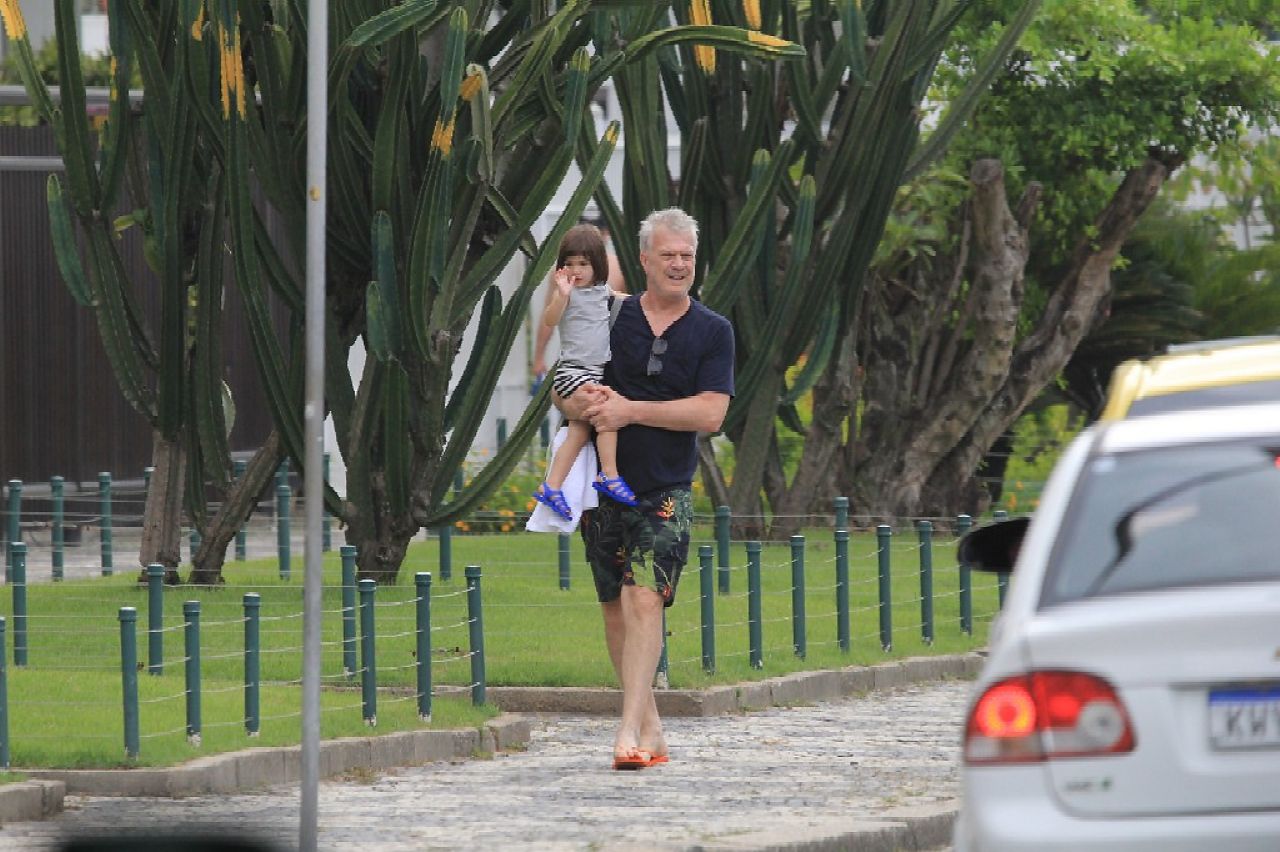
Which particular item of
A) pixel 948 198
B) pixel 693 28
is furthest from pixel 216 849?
pixel 948 198

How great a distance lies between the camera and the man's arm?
34.5 ft

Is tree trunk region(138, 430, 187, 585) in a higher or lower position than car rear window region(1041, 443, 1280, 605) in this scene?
higher

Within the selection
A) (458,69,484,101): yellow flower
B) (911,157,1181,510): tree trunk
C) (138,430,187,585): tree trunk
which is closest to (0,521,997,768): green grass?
(138,430,187,585): tree trunk

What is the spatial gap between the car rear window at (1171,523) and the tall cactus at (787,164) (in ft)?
45.7

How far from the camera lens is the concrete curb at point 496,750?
30.1ft

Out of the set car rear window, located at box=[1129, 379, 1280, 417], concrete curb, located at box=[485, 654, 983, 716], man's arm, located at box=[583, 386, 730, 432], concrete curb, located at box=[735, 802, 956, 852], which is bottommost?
concrete curb, located at box=[735, 802, 956, 852]

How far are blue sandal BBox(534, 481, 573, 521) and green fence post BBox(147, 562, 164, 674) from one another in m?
2.08

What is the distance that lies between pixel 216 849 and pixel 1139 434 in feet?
10.1

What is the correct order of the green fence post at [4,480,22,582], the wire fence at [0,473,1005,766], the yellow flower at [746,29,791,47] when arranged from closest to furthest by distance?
1. the wire fence at [0,473,1005,766]
2. the yellow flower at [746,29,791,47]
3. the green fence post at [4,480,22,582]

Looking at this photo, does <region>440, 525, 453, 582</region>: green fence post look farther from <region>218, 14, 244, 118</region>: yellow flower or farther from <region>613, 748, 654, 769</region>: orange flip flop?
<region>613, 748, 654, 769</region>: orange flip flop

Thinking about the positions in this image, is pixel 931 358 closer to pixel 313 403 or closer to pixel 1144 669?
pixel 313 403

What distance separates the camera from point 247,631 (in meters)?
11.2

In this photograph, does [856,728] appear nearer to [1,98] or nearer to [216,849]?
[216,849]

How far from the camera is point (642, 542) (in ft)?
34.6
